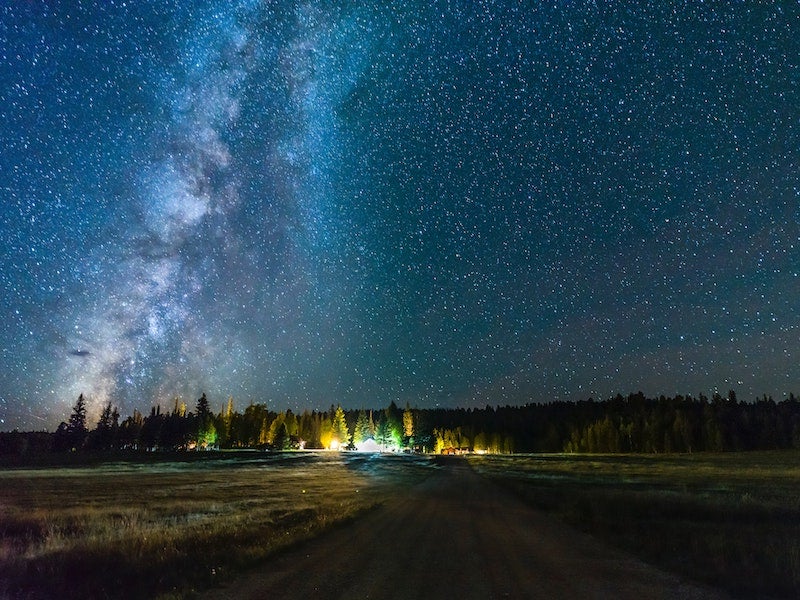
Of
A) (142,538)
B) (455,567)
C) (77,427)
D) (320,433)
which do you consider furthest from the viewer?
(320,433)

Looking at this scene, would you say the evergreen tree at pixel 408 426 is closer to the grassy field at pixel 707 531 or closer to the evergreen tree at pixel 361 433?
the evergreen tree at pixel 361 433

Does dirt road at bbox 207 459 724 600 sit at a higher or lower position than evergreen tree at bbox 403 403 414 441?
higher

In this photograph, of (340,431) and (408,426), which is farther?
(408,426)

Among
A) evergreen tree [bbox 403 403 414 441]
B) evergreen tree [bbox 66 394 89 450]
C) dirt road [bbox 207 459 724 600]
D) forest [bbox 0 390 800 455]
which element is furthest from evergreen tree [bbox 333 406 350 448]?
dirt road [bbox 207 459 724 600]

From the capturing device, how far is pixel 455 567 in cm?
1221

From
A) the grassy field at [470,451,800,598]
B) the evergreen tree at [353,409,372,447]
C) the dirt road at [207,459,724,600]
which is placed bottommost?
the evergreen tree at [353,409,372,447]

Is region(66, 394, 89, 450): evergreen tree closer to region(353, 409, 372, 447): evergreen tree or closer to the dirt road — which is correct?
region(353, 409, 372, 447): evergreen tree

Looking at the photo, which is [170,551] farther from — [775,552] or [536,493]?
[536,493]

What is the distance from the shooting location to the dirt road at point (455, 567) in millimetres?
10109

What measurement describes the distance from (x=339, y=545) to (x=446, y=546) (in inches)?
121

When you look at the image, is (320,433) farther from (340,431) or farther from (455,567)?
(455,567)

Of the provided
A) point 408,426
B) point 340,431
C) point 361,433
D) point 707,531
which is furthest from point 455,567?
point 408,426

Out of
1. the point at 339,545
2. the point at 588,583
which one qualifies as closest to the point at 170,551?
the point at 339,545

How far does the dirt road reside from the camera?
10.1 metres
